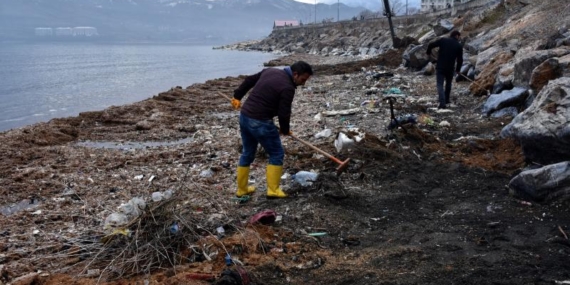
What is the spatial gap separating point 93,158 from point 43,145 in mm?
2201

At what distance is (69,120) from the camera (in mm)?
12648

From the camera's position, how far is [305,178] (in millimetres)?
6355

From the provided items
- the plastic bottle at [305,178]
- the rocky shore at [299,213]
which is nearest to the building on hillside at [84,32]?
the rocky shore at [299,213]

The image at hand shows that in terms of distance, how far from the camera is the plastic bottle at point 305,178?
20.6 ft

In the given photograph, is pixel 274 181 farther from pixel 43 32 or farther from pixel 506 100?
pixel 43 32

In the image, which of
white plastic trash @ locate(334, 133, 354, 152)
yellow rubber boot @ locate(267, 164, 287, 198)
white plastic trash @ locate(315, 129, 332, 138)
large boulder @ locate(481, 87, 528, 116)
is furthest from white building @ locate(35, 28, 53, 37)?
yellow rubber boot @ locate(267, 164, 287, 198)

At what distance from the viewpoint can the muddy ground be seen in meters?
4.09

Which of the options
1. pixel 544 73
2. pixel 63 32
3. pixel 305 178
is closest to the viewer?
pixel 305 178

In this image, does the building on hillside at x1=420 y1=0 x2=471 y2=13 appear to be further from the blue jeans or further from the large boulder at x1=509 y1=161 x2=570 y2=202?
the blue jeans

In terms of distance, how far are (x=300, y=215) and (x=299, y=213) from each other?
65 millimetres

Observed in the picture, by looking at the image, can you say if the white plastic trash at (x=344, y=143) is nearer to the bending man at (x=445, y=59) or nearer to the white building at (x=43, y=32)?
the bending man at (x=445, y=59)

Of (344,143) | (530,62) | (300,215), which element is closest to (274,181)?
(300,215)

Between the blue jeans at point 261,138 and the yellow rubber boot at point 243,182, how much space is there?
76mm

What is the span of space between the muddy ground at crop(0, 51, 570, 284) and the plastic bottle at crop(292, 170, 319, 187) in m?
0.12
